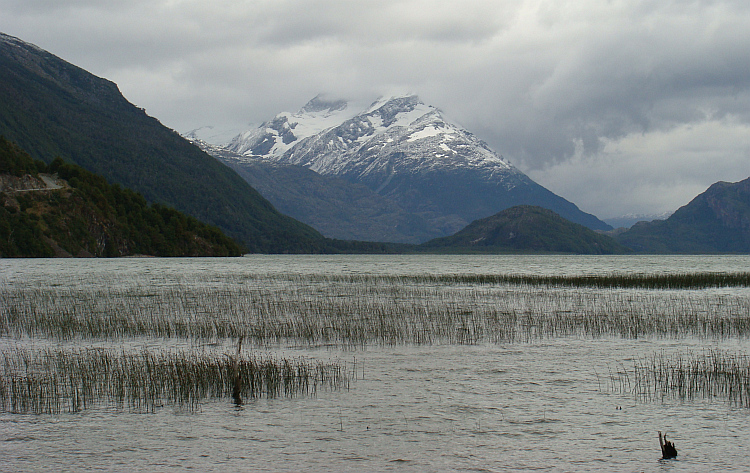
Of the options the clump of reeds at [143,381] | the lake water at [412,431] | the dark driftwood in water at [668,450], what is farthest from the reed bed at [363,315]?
the dark driftwood in water at [668,450]

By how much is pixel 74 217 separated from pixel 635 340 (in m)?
183

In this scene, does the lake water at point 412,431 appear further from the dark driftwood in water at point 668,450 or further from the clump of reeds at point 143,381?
the clump of reeds at point 143,381

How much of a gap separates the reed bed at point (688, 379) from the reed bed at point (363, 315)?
320 inches

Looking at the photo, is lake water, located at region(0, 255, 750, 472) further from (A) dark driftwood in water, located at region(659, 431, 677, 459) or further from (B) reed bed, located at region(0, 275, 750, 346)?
(B) reed bed, located at region(0, 275, 750, 346)

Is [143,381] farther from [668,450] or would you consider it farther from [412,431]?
[668,450]

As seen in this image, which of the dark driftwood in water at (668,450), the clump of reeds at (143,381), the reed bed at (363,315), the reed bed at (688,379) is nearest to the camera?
the dark driftwood in water at (668,450)

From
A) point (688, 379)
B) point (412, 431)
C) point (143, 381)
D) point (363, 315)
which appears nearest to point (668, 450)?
point (412, 431)

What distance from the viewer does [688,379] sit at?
2236cm

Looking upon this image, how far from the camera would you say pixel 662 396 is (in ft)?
66.7

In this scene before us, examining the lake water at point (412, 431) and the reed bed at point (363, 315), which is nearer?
the lake water at point (412, 431)

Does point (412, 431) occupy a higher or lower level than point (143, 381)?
lower

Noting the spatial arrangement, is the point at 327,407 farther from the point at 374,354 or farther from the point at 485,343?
the point at 485,343

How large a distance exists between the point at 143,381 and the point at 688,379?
17.5m

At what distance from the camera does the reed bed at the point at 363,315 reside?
33.6 m
